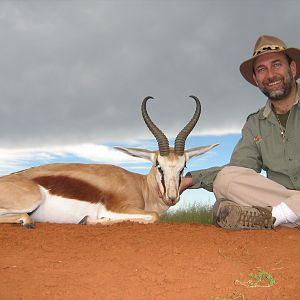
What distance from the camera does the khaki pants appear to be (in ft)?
18.9

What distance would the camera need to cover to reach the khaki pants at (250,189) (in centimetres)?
575

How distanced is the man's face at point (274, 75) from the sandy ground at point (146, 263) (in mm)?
1907

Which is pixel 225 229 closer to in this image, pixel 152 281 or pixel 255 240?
pixel 255 240

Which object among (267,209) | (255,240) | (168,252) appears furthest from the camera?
(267,209)

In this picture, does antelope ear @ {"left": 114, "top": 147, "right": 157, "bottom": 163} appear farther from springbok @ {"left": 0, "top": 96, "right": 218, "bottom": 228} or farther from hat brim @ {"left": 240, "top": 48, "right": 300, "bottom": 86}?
hat brim @ {"left": 240, "top": 48, "right": 300, "bottom": 86}

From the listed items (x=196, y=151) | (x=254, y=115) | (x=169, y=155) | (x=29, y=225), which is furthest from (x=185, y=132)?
(x=29, y=225)

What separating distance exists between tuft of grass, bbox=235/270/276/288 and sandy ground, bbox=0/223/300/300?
0.17 feet

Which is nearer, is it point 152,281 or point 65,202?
point 152,281

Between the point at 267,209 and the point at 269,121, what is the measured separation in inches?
56.4

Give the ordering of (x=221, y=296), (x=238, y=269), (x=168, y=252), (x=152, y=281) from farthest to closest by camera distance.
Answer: (x=168, y=252), (x=238, y=269), (x=152, y=281), (x=221, y=296)

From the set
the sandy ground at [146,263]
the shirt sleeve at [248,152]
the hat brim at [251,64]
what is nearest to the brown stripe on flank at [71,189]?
the sandy ground at [146,263]

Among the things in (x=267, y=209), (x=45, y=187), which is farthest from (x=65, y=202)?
(x=267, y=209)

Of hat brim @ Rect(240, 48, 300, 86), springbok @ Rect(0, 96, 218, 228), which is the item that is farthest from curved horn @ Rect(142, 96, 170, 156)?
hat brim @ Rect(240, 48, 300, 86)

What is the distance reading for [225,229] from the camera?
18.7 feet
